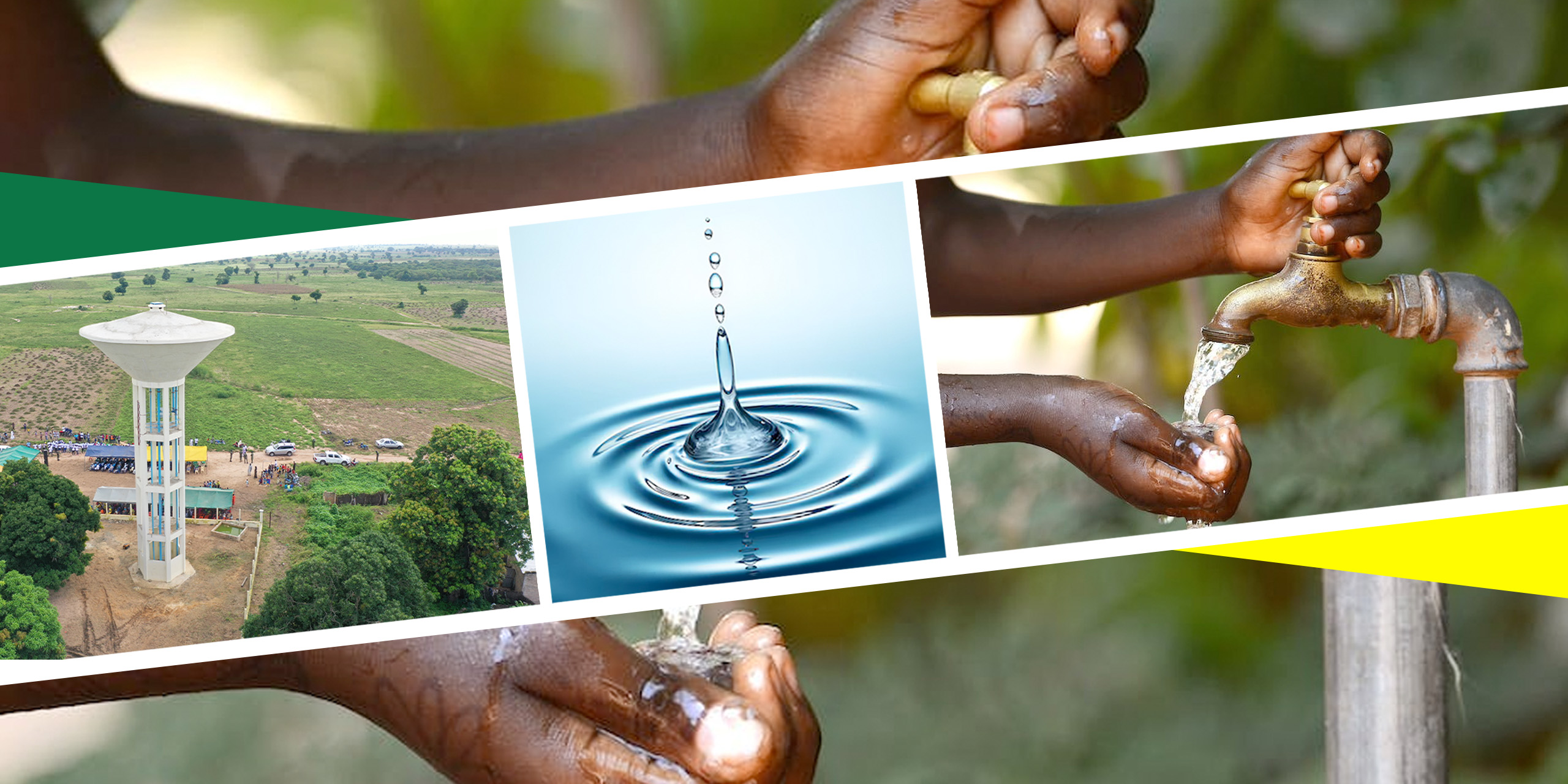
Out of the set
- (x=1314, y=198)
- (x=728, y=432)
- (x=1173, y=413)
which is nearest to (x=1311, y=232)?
(x=1314, y=198)

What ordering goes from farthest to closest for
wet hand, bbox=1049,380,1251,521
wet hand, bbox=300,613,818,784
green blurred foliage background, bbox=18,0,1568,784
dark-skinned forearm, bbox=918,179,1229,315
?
green blurred foliage background, bbox=18,0,1568,784
dark-skinned forearm, bbox=918,179,1229,315
wet hand, bbox=1049,380,1251,521
wet hand, bbox=300,613,818,784

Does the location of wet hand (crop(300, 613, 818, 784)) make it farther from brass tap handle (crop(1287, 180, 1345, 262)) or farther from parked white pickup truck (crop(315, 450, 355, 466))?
brass tap handle (crop(1287, 180, 1345, 262))

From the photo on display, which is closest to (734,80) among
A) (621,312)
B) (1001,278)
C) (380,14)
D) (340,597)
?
(380,14)

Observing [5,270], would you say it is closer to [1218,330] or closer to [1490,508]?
[1218,330]

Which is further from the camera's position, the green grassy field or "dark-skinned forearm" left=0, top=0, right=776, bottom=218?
"dark-skinned forearm" left=0, top=0, right=776, bottom=218

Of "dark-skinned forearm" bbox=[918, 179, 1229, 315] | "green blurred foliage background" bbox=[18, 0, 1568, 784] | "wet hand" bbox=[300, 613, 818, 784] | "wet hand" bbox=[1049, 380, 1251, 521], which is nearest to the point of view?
"wet hand" bbox=[300, 613, 818, 784]

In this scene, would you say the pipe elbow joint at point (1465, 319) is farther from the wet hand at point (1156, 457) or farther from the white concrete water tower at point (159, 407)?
the white concrete water tower at point (159, 407)

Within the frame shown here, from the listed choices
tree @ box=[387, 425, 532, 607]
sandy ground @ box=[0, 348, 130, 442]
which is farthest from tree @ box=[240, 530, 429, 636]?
sandy ground @ box=[0, 348, 130, 442]
